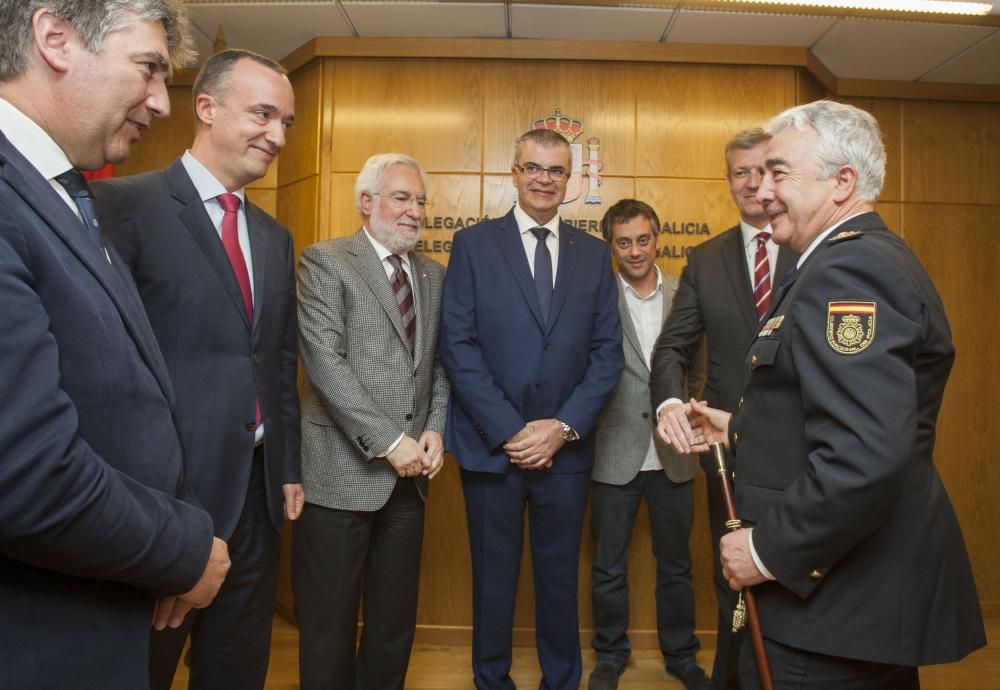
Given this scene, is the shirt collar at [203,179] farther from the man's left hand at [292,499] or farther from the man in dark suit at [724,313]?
the man in dark suit at [724,313]

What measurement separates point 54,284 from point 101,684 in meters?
0.52

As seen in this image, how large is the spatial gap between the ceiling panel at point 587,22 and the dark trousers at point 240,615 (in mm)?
2833

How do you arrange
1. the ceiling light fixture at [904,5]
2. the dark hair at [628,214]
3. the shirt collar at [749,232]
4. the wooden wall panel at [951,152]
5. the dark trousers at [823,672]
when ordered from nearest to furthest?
the dark trousers at [823,672]
the shirt collar at [749,232]
the dark hair at [628,214]
the ceiling light fixture at [904,5]
the wooden wall panel at [951,152]

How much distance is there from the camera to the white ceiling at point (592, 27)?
3781 millimetres

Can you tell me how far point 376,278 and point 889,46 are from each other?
10.9ft

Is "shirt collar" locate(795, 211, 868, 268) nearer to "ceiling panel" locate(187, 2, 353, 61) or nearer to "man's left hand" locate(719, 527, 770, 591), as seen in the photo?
"man's left hand" locate(719, 527, 770, 591)

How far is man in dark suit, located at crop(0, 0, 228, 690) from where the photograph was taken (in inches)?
33.0

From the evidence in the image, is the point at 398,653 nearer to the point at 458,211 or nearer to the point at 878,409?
the point at 878,409

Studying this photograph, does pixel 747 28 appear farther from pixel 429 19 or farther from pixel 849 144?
pixel 849 144

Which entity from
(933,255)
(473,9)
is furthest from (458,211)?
(933,255)

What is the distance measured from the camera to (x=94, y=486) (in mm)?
875

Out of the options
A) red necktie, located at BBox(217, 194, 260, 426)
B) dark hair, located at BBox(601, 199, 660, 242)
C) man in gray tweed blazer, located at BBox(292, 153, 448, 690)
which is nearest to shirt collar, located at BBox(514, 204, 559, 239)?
man in gray tweed blazer, located at BBox(292, 153, 448, 690)

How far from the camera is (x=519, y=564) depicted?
2.69 m

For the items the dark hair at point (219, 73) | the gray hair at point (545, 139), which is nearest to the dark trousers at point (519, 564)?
the gray hair at point (545, 139)
